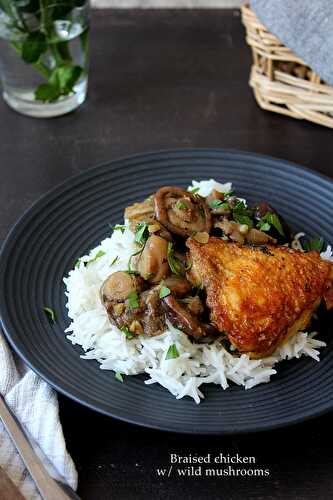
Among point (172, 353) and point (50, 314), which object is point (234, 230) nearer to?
point (172, 353)

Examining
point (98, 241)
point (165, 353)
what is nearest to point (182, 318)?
point (165, 353)

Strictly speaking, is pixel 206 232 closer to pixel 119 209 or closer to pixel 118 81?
pixel 119 209

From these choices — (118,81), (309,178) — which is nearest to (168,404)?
(309,178)

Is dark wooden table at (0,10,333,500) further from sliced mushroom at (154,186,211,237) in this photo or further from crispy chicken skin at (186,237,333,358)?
sliced mushroom at (154,186,211,237)

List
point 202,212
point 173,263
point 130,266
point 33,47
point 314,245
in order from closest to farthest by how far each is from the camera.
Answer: point 173,263, point 130,266, point 202,212, point 314,245, point 33,47

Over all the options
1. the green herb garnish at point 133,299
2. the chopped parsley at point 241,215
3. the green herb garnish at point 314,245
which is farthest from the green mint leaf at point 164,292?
the green herb garnish at point 314,245

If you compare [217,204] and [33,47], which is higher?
[33,47]

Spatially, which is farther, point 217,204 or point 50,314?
point 217,204

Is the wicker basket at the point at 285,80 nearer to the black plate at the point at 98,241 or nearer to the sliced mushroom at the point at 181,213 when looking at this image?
the black plate at the point at 98,241
